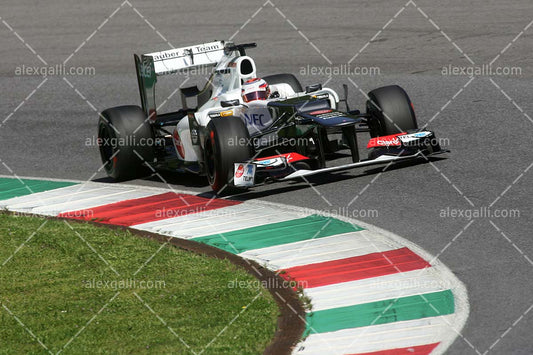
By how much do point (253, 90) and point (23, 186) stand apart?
3.10 meters

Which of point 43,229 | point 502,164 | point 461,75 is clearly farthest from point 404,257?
point 461,75

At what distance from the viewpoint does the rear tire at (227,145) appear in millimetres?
9438

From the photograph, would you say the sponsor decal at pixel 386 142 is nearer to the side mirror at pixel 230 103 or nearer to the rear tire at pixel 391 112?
the rear tire at pixel 391 112

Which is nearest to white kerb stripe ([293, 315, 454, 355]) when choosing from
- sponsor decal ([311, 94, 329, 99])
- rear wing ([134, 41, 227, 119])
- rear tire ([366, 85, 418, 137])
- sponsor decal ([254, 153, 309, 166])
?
sponsor decal ([254, 153, 309, 166])

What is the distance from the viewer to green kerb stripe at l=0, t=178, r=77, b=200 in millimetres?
10883

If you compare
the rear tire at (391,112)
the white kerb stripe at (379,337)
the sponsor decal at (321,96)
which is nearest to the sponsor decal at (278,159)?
the sponsor decal at (321,96)

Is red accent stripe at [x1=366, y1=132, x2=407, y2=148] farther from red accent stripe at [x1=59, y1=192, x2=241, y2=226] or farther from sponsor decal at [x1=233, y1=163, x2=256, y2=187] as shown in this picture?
red accent stripe at [x1=59, y1=192, x2=241, y2=226]

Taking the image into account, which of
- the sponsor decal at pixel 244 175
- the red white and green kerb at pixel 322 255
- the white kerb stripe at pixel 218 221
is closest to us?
the red white and green kerb at pixel 322 255

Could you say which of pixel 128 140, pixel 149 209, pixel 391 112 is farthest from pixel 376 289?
pixel 128 140

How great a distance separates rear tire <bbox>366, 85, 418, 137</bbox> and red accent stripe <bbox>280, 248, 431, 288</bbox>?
297 centimetres

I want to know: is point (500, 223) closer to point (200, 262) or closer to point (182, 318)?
point (200, 262)

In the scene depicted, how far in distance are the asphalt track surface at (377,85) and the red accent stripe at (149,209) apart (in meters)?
0.40

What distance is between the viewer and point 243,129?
9.55m

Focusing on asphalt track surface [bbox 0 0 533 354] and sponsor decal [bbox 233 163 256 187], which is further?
sponsor decal [bbox 233 163 256 187]
